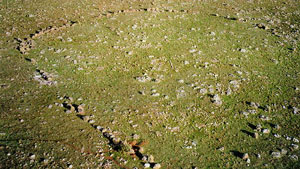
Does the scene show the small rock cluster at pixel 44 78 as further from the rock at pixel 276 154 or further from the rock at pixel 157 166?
the rock at pixel 276 154

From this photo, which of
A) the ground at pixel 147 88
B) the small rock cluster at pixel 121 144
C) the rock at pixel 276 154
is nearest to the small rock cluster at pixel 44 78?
the ground at pixel 147 88

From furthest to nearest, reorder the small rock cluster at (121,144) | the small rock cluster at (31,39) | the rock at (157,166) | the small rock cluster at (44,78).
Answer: the small rock cluster at (31,39), the small rock cluster at (44,78), the small rock cluster at (121,144), the rock at (157,166)

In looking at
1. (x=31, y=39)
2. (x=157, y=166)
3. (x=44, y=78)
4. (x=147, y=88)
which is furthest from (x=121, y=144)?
(x=31, y=39)

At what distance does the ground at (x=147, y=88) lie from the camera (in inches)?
219

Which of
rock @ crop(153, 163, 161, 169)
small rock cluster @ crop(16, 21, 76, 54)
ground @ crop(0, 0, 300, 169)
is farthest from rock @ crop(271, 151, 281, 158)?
small rock cluster @ crop(16, 21, 76, 54)

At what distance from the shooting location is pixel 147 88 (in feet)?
24.5

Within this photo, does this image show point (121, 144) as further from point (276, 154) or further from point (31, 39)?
point (31, 39)

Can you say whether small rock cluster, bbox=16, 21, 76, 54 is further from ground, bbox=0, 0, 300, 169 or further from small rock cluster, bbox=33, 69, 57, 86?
small rock cluster, bbox=33, 69, 57, 86

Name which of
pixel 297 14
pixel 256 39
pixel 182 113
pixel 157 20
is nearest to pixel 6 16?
pixel 157 20

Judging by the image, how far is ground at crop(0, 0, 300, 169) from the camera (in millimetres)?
5555

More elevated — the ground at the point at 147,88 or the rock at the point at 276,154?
the rock at the point at 276,154

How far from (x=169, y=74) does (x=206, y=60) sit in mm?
1372

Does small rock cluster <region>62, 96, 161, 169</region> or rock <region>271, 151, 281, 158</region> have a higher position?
rock <region>271, 151, 281, 158</region>

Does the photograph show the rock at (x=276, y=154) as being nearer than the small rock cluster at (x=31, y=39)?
Yes
